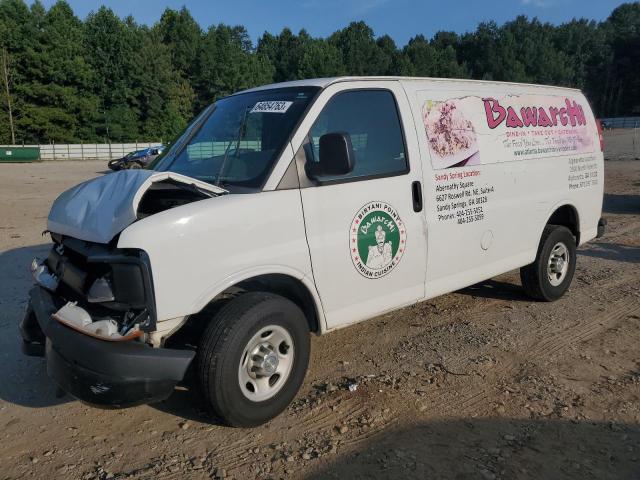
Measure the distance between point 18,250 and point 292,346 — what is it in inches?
255

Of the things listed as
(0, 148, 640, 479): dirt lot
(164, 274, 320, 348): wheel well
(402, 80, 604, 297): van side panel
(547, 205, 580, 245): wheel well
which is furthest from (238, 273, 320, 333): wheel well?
(547, 205, 580, 245): wheel well

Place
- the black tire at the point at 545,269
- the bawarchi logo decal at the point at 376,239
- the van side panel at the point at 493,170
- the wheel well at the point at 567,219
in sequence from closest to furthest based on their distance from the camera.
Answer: the bawarchi logo decal at the point at 376,239
the van side panel at the point at 493,170
the black tire at the point at 545,269
the wheel well at the point at 567,219

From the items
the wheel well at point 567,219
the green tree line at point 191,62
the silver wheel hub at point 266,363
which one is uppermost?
the green tree line at point 191,62

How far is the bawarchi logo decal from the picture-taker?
12.4ft

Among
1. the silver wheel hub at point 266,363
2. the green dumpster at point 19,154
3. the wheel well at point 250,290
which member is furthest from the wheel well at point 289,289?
the green dumpster at point 19,154

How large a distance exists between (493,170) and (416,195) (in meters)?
1.05

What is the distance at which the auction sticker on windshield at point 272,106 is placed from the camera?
381 cm

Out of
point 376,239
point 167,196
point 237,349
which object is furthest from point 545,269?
point 167,196

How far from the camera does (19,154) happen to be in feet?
141

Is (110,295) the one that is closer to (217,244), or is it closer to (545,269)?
(217,244)

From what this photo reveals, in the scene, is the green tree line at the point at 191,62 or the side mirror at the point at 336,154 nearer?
the side mirror at the point at 336,154

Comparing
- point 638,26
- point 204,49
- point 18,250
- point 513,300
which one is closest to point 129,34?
point 204,49

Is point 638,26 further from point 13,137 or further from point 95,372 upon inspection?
point 95,372

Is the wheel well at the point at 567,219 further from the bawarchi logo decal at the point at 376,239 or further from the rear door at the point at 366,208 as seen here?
the bawarchi logo decal at the point at 376,239
